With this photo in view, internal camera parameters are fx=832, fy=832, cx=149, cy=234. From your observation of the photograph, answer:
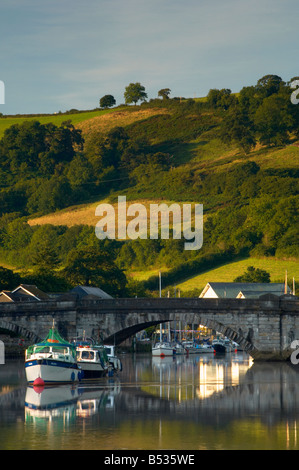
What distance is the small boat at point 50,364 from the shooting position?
60969 mm

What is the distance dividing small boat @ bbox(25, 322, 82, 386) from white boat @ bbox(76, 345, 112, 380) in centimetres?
602

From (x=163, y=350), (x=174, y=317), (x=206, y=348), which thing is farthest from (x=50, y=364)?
(x=206, y=348)

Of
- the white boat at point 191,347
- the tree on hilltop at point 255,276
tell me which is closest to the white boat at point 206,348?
the white boat at point 191,347

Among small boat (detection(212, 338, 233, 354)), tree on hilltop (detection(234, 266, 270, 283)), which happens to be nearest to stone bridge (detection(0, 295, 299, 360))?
small boat (detection(212, 338, 233, 354))

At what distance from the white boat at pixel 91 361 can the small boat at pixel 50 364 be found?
6019 mm

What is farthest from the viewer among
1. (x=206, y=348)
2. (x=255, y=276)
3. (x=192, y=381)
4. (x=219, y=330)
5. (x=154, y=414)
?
(x=255, y=276)

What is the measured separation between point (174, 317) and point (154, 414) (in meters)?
46.8

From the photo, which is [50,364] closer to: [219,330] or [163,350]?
[219,330]

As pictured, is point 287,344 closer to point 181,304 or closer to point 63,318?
point 181,304

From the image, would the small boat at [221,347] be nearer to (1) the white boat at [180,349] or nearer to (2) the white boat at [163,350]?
(1) the white boat at [180,349]

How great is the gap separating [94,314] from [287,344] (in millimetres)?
21565

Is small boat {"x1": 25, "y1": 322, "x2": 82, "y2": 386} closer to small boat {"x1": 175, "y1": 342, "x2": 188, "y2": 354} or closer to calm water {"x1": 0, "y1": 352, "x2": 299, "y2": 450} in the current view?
calm water {"x1": 0, "y1": 352, "x2": 299, "y2": 450}

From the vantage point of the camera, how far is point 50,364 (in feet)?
200
